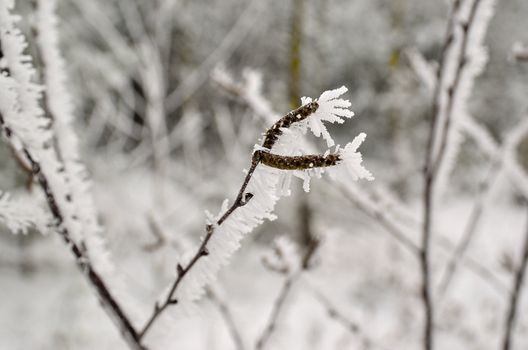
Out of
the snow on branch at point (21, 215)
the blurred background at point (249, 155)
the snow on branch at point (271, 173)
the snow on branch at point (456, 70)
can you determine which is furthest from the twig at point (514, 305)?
the blurred background at point (249, 155)

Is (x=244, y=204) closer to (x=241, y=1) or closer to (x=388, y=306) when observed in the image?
(x=388, y=306)

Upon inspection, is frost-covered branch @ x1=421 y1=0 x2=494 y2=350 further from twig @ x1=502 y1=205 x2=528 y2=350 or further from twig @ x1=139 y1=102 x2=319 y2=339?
twig @ x1=139 y1=102 x2=319 y2=339

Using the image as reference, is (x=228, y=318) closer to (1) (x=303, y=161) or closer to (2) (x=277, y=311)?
(2) (x=277, y=311)

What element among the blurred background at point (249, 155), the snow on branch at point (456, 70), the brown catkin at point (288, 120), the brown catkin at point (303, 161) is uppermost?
the blurred background at point (249, 155)

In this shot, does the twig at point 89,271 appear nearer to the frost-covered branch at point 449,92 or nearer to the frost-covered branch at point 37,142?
the frost-covered branch at point 37,142

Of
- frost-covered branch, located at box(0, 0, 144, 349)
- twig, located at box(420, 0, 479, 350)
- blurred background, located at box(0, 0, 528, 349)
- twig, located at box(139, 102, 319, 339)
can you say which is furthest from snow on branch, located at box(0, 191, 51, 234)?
blurred background, located at box(0, 0, 528, 349)

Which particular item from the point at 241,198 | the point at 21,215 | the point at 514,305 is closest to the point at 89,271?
the point at 21,215


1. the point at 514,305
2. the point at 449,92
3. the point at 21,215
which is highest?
the point at 449,92
